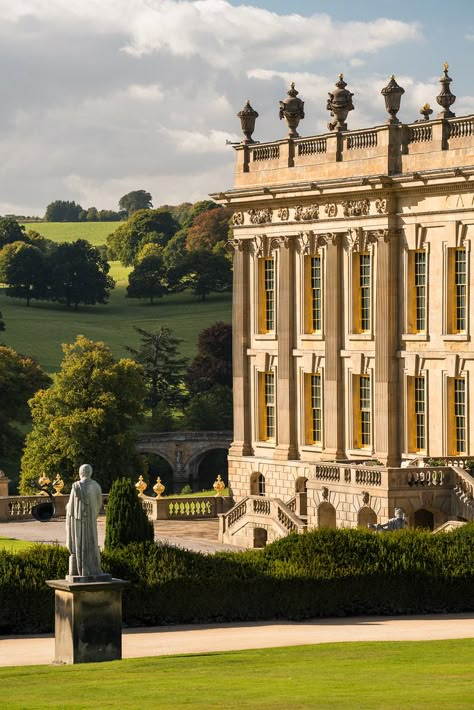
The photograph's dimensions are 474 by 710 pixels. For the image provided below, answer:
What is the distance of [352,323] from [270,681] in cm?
4403

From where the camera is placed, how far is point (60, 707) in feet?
112

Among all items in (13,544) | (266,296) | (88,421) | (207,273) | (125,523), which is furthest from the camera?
(207,273)

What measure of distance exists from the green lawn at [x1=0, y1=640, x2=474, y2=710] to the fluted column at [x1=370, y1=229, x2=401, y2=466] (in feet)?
109

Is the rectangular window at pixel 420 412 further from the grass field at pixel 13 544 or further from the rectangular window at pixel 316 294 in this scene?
the grass field at pixel 13 544

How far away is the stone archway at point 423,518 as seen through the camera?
234 feet

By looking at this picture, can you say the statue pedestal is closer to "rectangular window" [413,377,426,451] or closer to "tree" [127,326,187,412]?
"rectangular window" [413,377,426,451]

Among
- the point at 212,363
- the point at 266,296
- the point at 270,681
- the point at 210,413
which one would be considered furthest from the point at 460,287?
the point at 212,363

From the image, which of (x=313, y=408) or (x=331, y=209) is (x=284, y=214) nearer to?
(x=331, y=209)

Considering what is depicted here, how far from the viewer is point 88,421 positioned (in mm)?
111438

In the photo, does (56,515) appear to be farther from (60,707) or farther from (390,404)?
(60,707)

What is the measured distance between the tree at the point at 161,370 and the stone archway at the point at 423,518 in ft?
269

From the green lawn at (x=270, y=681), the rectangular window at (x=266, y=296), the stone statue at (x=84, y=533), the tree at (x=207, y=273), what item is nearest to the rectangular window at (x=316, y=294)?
the rectangular window at (x=266, y=296)

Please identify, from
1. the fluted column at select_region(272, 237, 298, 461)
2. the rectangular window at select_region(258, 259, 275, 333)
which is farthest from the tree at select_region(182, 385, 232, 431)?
the fluted column at select_region(272, 237, 298, 461)

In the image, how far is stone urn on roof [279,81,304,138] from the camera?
84938 millimetres
